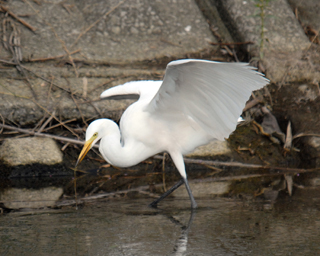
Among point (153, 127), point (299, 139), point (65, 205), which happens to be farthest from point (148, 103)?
point (299, 139)

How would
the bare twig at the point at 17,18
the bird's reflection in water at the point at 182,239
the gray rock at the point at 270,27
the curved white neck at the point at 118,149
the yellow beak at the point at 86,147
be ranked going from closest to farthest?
the bird's reflection in water at the point at 182,239
the yellow beak at the point at 86,147
the curved white neck at the point at 118,149
the bare twig at the point at 17,18
the gray rock at the point at 270,27

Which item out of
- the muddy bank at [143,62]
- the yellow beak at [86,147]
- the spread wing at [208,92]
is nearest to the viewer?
the spread wing at [208,92]

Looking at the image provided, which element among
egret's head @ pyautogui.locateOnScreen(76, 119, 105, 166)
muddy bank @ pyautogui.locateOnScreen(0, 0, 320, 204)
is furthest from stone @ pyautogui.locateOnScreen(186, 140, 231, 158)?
egret's head @ pyautogui.locateOnScreen(76, 119, 105, 166)

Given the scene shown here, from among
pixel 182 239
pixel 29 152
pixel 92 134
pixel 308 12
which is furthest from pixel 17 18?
pixel 182 239

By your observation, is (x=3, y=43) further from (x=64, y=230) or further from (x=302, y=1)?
(x=302, y=1)

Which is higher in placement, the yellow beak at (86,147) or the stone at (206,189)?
the yellow beak at (86,147)

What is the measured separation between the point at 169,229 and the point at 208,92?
1000mm

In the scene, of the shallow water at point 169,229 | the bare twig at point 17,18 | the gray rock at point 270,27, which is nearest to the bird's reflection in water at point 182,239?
the shallow water at point 169,229

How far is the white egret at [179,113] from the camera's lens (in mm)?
3084

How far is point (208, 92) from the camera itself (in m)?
3.35

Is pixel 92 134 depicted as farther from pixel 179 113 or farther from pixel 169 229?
pixel 169 229

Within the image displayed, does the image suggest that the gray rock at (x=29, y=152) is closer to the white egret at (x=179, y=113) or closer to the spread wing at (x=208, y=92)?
the white egret at (x=179, y=113)

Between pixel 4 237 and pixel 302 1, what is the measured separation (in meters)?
6.01

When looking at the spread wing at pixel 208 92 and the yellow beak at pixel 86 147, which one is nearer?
the spread wing at pixel 208 92
